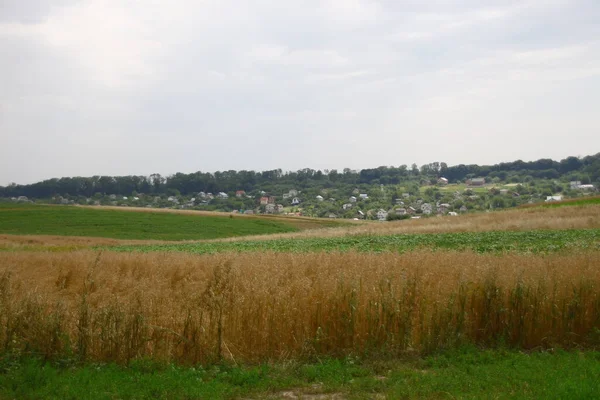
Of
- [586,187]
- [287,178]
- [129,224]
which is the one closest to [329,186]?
[287,178]

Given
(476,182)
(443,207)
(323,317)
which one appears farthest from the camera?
(476,182)

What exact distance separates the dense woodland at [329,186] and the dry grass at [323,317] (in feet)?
297

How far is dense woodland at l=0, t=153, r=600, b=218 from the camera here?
370 feet

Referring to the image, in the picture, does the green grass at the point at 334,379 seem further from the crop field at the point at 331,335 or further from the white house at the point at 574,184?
the white house at the point at 574,184

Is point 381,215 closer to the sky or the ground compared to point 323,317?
closer to the ground

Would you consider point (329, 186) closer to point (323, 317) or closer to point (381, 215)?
point (381, 215)

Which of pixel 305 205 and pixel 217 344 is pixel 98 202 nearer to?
pixel 305 205

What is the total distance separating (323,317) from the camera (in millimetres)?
8617

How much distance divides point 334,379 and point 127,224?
6321 cm

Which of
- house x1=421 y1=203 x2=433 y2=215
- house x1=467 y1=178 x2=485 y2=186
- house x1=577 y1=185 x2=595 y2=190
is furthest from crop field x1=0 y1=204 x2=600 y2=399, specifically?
house x1=467 y1=178 x2=485 y2=186

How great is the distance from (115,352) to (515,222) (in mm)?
33151

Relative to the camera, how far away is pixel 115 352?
25.7 ft

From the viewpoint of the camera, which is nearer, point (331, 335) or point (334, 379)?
point (334, 379)

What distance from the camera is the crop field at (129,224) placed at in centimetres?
5812
